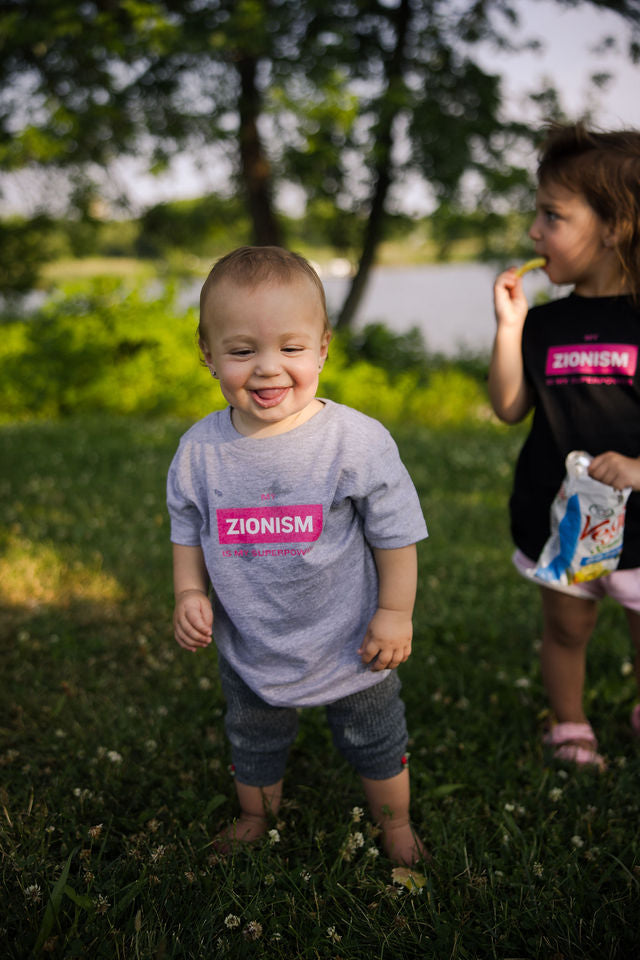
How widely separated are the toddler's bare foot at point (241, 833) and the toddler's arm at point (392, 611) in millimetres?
716

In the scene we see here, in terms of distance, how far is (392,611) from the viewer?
2.00 meters

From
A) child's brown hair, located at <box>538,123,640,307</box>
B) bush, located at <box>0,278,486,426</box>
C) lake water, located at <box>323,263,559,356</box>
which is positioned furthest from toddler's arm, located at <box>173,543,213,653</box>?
bush, located at <box>0,278,486,426</box>

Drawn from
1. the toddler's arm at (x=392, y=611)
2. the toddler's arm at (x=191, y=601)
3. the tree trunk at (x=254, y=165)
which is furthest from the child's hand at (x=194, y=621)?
the tree trunk at (x=254, y=165)

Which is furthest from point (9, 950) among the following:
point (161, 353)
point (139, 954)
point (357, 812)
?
point (161, 353)

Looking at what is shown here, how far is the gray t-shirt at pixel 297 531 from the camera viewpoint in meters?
1.92

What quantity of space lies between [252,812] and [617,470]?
1527mm

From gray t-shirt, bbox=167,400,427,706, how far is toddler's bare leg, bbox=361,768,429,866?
38 cm

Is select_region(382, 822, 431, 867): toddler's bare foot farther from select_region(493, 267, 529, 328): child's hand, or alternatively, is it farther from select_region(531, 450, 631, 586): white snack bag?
select_region(493, 267, 529, 328): child's hand

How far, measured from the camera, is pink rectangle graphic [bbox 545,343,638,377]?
2.38m

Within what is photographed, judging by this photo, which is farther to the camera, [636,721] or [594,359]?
[636,721]

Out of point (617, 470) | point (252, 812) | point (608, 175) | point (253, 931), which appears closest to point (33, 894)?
point (253, 931)

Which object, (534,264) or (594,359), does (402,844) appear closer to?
(594,359)

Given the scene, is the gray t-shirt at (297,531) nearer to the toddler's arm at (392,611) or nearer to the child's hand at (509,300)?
the toddler's arm at (392,611)

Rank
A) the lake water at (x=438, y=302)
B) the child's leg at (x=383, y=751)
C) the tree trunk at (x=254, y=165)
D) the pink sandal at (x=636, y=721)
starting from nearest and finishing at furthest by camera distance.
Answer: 1. the child's leg at (x=383, y=751)
2. the pink sandal at (x=636, y=721)
3. the tree trunk at (x=254, y=165)
4. the lake water at (x=438, y=302)
